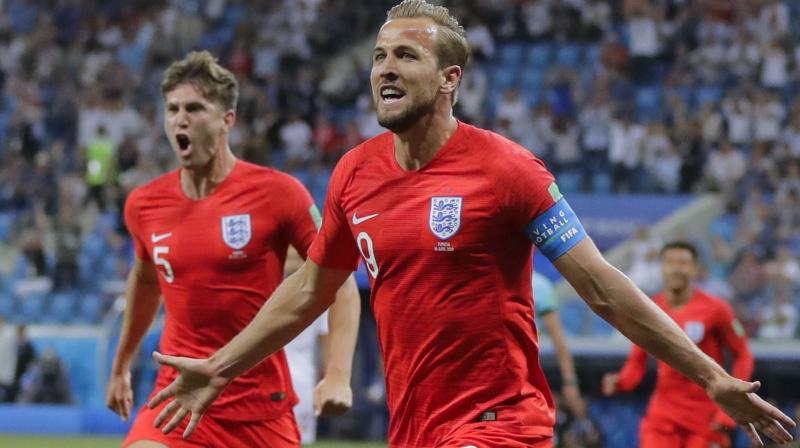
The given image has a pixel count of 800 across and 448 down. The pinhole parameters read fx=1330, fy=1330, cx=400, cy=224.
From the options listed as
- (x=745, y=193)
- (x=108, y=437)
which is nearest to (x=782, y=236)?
(x=745, y=193)

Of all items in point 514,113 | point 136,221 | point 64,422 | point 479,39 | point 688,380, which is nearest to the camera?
point 136,221

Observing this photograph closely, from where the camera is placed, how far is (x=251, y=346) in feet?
15.6

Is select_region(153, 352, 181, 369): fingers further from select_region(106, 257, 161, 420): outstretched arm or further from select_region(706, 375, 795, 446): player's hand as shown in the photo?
select_region(106, 257, 161, 420): outstretched arm

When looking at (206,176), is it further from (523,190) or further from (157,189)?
(523,190)

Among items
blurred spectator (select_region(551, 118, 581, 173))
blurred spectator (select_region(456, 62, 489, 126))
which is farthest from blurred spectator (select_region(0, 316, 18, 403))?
blurred spectator (select_region(551, 118, 581, 173))

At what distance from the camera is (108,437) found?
16.1 m

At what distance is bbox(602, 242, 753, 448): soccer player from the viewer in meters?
8.82

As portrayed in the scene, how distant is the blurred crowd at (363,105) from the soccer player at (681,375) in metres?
5.74

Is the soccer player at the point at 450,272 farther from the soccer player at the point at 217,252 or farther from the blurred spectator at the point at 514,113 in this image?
the blurred spectator at the point at 514,113

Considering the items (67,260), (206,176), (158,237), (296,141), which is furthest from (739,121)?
(158,237)

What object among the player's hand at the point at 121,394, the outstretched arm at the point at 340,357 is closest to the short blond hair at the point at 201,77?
the outstretched arm at the point at 340,357

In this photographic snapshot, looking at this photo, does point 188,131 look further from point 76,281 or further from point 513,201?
point 76,281

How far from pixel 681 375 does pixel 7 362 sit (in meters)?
10.8

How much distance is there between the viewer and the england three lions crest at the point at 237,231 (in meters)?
6.00
